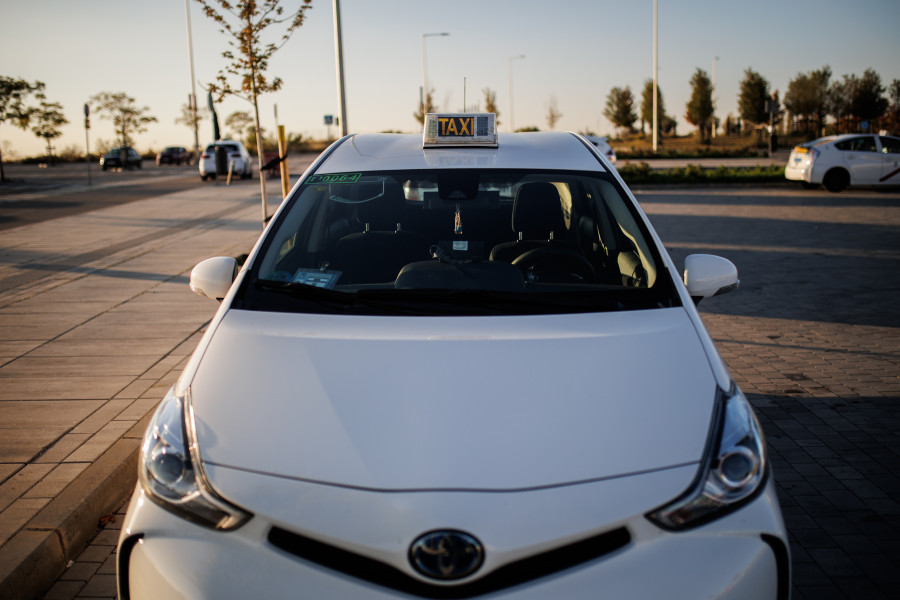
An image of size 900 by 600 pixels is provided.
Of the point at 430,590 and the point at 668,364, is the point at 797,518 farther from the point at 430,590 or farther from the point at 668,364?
the point at 430,590

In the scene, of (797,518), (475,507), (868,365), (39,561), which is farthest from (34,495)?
(868,365)

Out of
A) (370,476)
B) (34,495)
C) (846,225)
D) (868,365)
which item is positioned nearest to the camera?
(370,476)

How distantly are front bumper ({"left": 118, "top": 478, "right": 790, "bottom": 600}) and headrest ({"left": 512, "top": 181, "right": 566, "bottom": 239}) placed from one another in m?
1.90

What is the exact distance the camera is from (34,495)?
3510 mm

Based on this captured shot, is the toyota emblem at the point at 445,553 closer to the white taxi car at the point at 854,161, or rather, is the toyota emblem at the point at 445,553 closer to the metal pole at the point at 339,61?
the metal pole at the point at 339,61

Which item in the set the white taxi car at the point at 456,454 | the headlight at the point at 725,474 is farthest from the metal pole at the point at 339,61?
the headlight at the point at 725,474

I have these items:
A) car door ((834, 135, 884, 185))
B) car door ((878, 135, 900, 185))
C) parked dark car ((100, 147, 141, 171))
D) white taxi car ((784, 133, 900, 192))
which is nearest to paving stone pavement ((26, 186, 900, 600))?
white taxi car ((784, 133, 900, 192))

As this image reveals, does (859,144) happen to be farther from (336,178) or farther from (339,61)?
(336,178)

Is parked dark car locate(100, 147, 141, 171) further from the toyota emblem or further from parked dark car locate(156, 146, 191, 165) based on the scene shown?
the toyota emblem

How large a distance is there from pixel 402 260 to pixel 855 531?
234cm

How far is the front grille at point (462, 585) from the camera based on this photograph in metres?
1.79

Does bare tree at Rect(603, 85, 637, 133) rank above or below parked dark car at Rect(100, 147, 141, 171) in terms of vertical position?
above

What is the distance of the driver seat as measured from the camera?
3582 mm

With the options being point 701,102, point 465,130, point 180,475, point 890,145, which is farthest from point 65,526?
point 701,102
